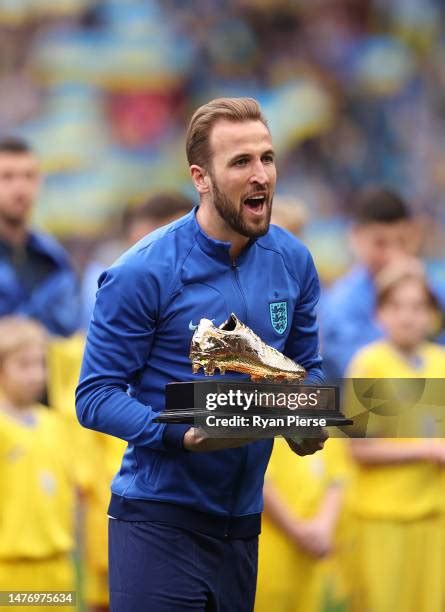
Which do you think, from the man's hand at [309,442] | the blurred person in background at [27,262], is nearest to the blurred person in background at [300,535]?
the blurred person in background at [27,262]

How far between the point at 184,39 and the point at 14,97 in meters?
1.16

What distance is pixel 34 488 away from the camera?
15.5ft

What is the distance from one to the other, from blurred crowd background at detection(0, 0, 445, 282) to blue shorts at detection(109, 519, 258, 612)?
4.27 metres

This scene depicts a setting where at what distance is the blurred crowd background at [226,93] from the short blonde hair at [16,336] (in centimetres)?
212

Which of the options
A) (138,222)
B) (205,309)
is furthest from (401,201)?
(205,309)

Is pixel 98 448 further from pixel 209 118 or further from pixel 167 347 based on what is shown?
pixel 209 118

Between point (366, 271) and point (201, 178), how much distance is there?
10.8 feet

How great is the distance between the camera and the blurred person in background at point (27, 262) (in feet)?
18.9

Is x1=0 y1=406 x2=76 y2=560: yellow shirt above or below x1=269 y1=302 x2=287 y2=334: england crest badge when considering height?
below

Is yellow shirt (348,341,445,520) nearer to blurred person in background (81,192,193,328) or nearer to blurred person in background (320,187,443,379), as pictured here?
blurred person in background (320,187,443,379)

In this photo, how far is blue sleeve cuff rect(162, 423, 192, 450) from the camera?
9.21ft

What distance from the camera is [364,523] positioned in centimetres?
508

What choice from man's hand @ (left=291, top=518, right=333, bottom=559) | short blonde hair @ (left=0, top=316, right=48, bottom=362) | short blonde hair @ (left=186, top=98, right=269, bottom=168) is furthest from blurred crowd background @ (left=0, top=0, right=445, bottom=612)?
short blonde hair @ (left=186, top=98, right=269, bottom=168)

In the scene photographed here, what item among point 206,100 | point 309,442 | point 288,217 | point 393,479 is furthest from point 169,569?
point 206,100
